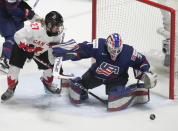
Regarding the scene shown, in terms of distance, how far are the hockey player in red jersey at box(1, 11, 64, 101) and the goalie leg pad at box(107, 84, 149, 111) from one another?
55 cm

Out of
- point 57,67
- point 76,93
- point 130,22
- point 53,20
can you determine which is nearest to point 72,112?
point 76,93

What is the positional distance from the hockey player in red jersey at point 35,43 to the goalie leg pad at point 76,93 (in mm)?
237

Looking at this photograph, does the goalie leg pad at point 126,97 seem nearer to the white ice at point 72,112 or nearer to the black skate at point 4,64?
the white ice at point 72,112

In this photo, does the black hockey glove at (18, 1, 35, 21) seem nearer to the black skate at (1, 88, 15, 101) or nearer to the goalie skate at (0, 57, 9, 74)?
the goalie skate at (0, 57, 9, 74)

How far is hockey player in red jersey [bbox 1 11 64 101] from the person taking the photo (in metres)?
3.57

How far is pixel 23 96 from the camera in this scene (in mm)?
3955

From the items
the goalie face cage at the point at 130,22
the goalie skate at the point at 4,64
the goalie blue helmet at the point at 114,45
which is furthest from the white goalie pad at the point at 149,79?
the goalie skate at the point at 4,64

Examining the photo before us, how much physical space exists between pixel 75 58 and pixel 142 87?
56 centimetres

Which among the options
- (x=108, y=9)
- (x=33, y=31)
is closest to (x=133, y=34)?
(x=108, y=9)

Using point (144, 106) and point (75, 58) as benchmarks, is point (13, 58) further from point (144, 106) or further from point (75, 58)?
point (144, 106)

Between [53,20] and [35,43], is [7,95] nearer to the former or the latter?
[35,43]

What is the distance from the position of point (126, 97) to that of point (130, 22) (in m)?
0.93

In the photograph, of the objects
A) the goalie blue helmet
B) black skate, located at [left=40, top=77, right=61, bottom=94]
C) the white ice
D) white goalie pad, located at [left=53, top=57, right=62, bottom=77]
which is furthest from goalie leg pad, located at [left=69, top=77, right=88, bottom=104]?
the goalie blue helmet

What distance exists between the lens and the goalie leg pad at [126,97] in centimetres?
365
